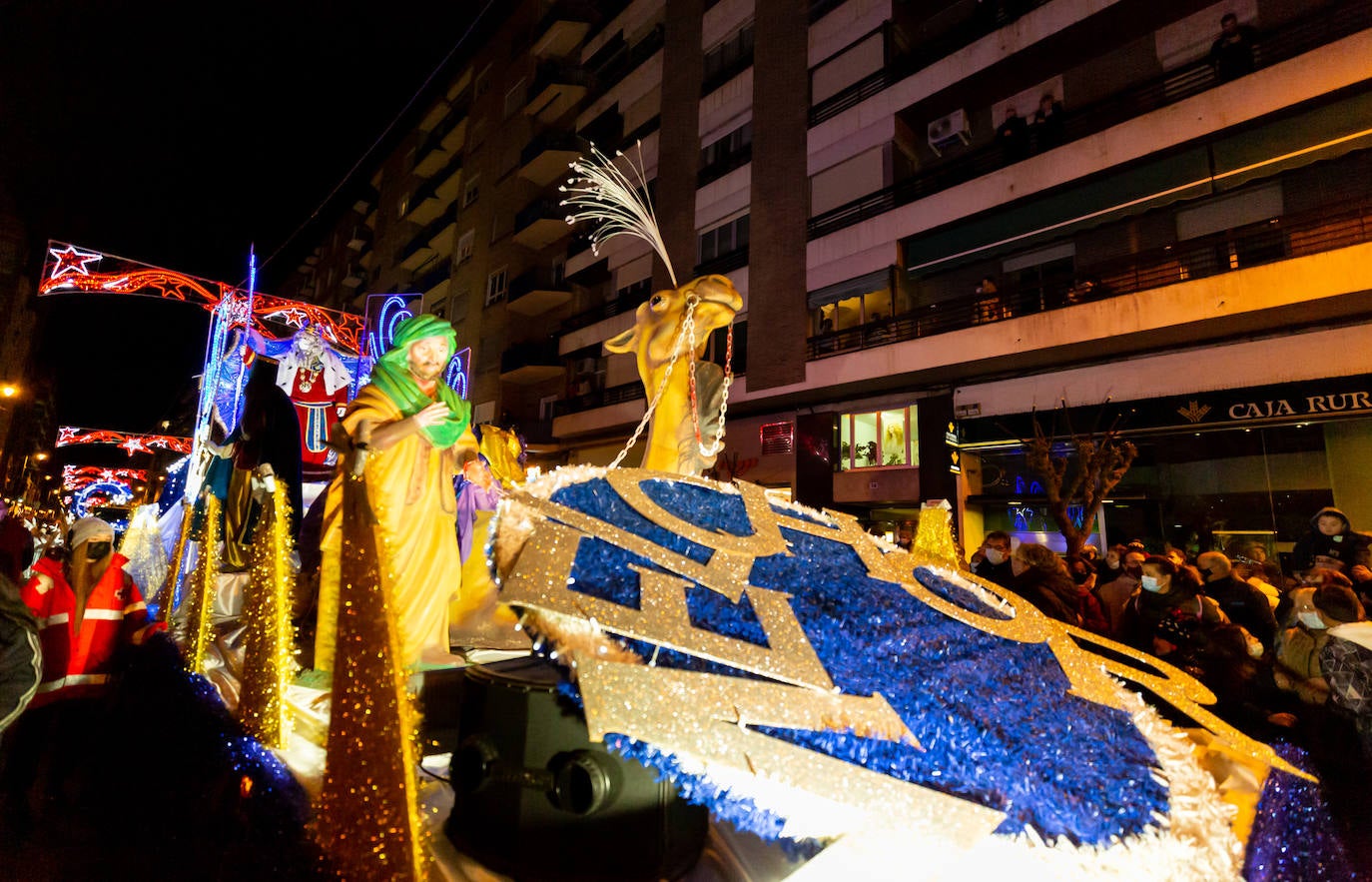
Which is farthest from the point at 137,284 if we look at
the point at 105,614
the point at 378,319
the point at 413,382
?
the point at 413,382

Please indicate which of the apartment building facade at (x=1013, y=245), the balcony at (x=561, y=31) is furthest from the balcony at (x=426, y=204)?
the apartment building facade at (x=1013, y=245)

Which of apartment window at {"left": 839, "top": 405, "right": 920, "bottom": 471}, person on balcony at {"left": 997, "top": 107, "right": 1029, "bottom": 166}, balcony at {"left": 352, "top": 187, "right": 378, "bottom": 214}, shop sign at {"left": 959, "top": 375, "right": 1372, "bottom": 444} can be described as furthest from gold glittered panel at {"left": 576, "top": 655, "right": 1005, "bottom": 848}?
balcony at {"left": 352, "top": 187, "right": 378, "bottom": 214}

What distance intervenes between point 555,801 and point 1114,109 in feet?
47.3

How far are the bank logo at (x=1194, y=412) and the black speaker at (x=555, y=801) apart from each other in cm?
1177

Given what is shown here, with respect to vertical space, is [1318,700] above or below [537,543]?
below

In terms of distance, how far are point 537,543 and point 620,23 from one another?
80.5ft

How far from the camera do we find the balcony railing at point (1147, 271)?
8742 millimetres

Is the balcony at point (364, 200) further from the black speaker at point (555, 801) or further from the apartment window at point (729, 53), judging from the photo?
the black speaker at point (555, 801)

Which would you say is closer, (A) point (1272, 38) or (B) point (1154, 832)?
(B) point (1154, 832)

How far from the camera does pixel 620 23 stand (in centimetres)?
2114

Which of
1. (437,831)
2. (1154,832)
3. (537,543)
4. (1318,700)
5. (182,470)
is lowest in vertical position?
(1318,700)

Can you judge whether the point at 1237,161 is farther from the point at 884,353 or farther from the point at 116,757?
the point at 116,757

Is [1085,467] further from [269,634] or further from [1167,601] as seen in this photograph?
[269,634]

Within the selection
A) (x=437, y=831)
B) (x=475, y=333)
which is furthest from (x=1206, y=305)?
(x=475, y=333)
